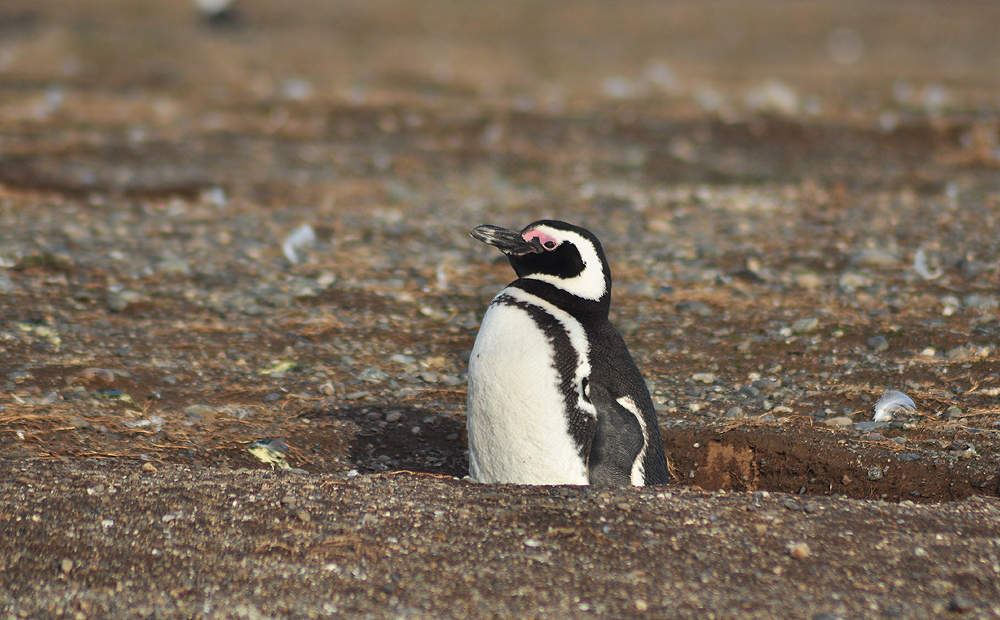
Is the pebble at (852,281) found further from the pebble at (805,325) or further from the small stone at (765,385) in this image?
the small stone at (765,385)

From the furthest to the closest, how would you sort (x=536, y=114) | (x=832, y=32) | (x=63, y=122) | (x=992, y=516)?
1. (x=832, y=32)
2. (x=536, y=114)
3. (x=63, y=122)
4. (x=992, y=516)

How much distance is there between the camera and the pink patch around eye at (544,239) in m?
4.15

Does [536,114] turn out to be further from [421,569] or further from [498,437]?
[421,569]

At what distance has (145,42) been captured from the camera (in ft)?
51.1

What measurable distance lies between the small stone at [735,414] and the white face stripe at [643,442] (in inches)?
46.9

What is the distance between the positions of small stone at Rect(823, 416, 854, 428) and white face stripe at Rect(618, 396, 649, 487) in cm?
147

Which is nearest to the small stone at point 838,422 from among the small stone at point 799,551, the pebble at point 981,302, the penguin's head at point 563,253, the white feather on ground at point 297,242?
the penguin's head at point 563,253

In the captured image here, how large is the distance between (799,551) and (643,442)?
2.83 feet

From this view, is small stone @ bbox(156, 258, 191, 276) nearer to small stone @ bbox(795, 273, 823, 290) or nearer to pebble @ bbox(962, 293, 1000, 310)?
small stone @ bbox(795, 273, 823, 290)

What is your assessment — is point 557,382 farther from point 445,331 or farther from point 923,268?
point 923,268

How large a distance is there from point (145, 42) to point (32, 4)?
5.51 metres

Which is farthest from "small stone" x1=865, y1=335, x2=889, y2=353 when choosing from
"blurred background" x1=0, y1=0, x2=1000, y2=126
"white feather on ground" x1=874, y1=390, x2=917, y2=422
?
"blurred background" x1=0, y1=0, x2=1000, y2=126

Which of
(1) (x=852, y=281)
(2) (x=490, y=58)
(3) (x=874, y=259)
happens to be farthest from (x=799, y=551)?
(2) (x=490, y=58)

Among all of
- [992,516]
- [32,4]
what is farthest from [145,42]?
[992,516]
